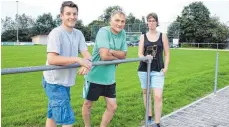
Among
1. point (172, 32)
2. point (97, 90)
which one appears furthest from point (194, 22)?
point (97, 90)

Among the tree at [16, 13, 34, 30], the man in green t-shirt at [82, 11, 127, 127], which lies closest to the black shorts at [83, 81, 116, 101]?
the man in green t-shirt at [82, 11, 127, 127]

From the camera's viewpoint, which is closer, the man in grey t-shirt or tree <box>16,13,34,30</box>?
the man in grey t-shirt

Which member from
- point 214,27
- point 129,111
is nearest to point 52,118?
point 129,111

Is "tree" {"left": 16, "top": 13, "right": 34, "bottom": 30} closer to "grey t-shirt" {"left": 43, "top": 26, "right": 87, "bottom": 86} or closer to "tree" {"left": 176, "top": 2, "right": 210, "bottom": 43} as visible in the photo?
"tree" {"left": 176, "top": 2, "right": 210, "bottom": 43}

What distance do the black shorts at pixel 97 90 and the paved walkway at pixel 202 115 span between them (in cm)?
143

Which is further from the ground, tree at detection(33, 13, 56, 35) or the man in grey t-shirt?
tree at detection(33, 13, 56, 35)

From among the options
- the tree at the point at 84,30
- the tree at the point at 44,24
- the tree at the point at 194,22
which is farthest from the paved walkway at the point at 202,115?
the tree at the point at 44,24

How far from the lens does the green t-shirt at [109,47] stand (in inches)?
162

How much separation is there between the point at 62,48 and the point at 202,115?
361cm

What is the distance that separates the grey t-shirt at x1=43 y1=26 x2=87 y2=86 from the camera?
319 centimetres

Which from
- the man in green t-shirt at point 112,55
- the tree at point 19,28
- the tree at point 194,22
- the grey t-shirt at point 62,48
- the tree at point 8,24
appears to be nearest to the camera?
the grey t-shirt at point 62,48

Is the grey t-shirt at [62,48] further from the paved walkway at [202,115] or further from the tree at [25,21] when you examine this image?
the tree at [25,21]

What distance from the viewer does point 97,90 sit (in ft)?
14.1

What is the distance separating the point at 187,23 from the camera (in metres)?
78.2
